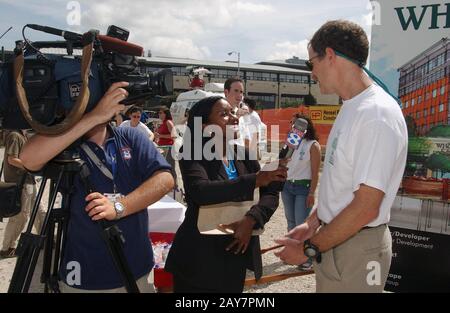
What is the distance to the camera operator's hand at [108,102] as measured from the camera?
5.52ft

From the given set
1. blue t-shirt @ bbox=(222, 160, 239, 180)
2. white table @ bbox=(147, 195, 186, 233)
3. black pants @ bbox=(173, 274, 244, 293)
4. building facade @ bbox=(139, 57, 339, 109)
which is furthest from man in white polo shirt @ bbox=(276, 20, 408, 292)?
building facade @ bbox=(139, 57, 339, 109)

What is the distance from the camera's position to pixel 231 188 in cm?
222

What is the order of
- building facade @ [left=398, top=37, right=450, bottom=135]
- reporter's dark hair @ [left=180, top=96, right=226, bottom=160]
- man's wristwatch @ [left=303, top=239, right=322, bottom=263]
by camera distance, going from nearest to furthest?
man's wristwatch @ [left=303, top=239, right=322, bottom=263], reporter's dark hair @ [left=180, top=96, right=226, bottom=160], building facade @ [left=398, top=37, right=450, bottom=135]

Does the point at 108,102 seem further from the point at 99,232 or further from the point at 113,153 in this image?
the point at 99,232

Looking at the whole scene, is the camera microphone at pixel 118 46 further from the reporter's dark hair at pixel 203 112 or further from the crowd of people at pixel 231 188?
the reporter's dark hair at pixel 203 112

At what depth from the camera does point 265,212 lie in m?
2.38

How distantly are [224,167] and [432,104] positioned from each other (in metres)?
2.24

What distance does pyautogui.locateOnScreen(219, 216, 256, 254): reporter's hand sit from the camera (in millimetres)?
2246

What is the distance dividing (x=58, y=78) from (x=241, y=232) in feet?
4.00

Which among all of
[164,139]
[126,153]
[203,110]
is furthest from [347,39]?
[164,139]

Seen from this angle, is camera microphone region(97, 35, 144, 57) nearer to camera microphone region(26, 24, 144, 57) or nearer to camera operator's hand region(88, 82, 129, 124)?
camera microphone region(26, 24, 144, 57)
